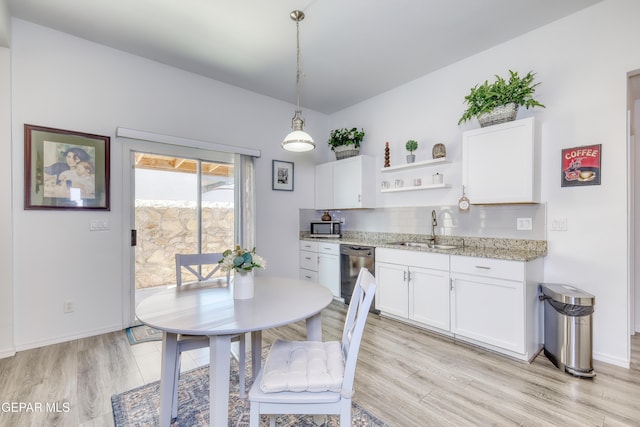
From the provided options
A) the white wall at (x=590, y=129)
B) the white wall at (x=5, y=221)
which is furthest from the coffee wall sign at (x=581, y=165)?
the white wall at (x=5, y=221)

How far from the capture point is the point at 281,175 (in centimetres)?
437

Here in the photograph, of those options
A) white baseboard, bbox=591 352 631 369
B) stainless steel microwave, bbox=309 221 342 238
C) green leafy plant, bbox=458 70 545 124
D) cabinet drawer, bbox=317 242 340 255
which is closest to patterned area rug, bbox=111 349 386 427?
white baseboard, bbox=591 352 631 369

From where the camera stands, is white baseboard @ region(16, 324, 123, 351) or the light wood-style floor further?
white baseboard @ region(16, 324, 123, 351)

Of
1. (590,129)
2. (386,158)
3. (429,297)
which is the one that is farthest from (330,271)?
(590,129)

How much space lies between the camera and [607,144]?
2.36 m

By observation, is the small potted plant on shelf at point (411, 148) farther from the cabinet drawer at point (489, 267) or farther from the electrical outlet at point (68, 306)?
the electrical outlet at point (68, 306)

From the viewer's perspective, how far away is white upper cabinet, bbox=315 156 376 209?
4.08 m

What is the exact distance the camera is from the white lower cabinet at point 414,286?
2852 mm

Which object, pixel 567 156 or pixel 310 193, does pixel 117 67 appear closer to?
pixel 310 193

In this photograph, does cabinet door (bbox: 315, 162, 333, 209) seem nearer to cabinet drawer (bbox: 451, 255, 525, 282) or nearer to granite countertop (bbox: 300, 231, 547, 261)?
granite countertop (bbox: 300, 231, 547, 261)

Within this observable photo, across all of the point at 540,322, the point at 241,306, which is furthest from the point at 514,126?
the point at 241,306

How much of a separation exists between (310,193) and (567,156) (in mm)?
3239

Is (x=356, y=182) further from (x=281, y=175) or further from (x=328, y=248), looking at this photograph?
(x=281, y=175)

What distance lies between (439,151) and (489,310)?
69.7 inches
